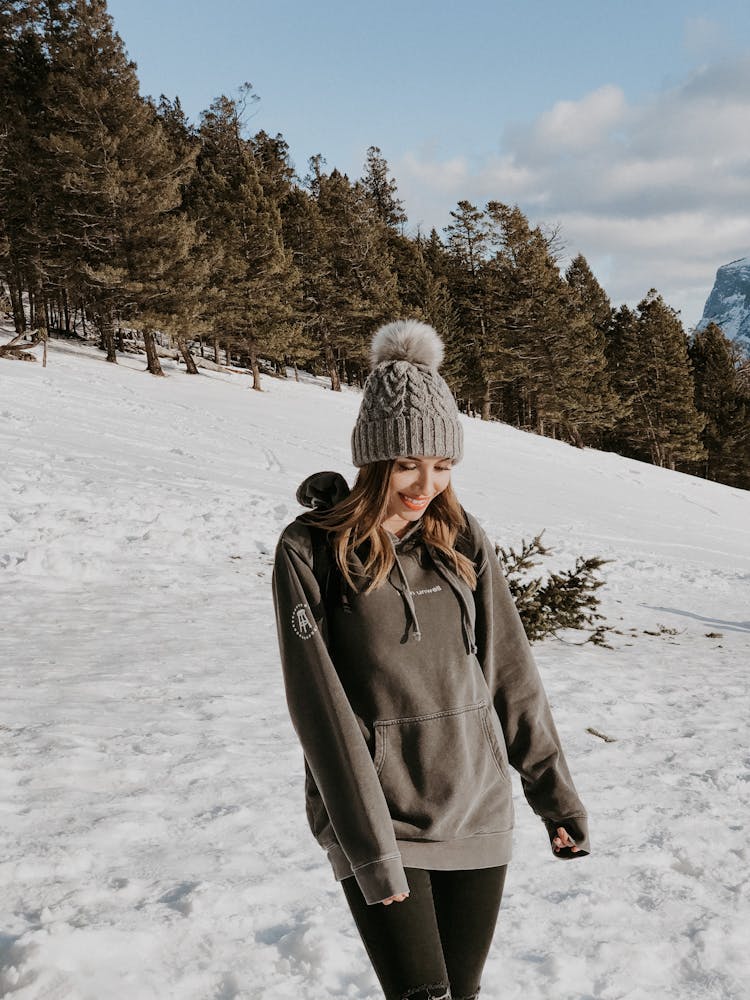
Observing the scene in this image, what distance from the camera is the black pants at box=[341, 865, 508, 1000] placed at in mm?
1703

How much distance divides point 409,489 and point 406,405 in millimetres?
235

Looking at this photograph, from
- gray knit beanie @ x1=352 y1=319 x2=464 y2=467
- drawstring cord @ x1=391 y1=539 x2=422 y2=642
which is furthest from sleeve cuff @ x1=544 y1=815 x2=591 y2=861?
gray knit beanie @ x1=352 y1=319 x2=464 y2=467

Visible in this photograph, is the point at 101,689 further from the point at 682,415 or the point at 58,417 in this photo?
the point at 682,415

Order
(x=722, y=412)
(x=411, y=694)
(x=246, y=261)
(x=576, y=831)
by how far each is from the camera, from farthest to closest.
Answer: (x=722, y=412), (x=246, y=261), (x=576, y=831), (x=411, y=694)

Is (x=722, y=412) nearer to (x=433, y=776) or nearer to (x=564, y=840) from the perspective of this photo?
(x=564, y=840)

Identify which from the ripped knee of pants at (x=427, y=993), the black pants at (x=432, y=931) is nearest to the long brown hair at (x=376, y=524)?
the black pants at (x=432, y=931)

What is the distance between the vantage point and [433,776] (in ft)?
6.03

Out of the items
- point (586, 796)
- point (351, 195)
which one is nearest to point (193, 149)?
point (351, 195)

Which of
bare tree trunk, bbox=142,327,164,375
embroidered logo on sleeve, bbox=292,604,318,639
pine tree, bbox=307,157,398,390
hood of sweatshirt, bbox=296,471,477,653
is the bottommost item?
embroidered logo on sleeve, bbox=292,604,318,639

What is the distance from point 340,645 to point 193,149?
32181 mm

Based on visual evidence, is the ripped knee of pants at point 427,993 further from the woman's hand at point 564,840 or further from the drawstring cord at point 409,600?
the drawstring cord at point 409,600

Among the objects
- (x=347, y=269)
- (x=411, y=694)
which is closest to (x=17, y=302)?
(x=347, y=269)

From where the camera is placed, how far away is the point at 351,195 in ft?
118

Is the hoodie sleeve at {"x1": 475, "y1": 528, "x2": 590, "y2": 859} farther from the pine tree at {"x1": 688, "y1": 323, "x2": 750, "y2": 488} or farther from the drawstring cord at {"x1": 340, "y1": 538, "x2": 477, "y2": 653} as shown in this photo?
the pine tree at {"x1": 688, "y1": 323, "x2": 750, "y2": 488}
